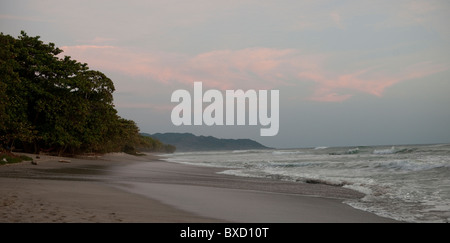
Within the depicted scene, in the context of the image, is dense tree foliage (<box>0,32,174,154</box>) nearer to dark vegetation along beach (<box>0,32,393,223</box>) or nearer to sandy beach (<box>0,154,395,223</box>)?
dark vegetation along beach (<box>0,32,393,223</box>)

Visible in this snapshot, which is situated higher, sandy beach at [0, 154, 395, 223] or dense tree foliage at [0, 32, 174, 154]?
dense tree foliage at [0, 32, 174, 154]

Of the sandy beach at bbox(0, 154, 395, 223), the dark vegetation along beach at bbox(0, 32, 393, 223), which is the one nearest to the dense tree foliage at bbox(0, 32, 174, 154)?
the dark vegetation along beach at bbox(0, 32, 393, 223)

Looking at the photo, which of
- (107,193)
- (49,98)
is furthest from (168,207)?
(49,98)

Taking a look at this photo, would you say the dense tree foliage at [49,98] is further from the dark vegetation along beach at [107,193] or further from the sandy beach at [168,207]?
the sandy beach at [168,207]

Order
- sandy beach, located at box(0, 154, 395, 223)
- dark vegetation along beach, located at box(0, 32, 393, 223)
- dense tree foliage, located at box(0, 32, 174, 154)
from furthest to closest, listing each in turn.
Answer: dense tree foliage, located at box(0, 32, 174, 154)
dark vegetation along beach, located at box(0, 32, 393, 223)
sandy beach, located at box(0, 154, 395, 223)

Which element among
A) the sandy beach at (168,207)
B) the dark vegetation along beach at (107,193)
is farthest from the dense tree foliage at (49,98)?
the sandy beach at (168,207)

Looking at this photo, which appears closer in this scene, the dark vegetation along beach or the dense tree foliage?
the dark vegetation along beach

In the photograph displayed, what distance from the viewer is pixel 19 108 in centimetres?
2589

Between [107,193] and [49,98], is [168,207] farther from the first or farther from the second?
[49,98]

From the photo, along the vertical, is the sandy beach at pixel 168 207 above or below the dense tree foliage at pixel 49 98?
below
